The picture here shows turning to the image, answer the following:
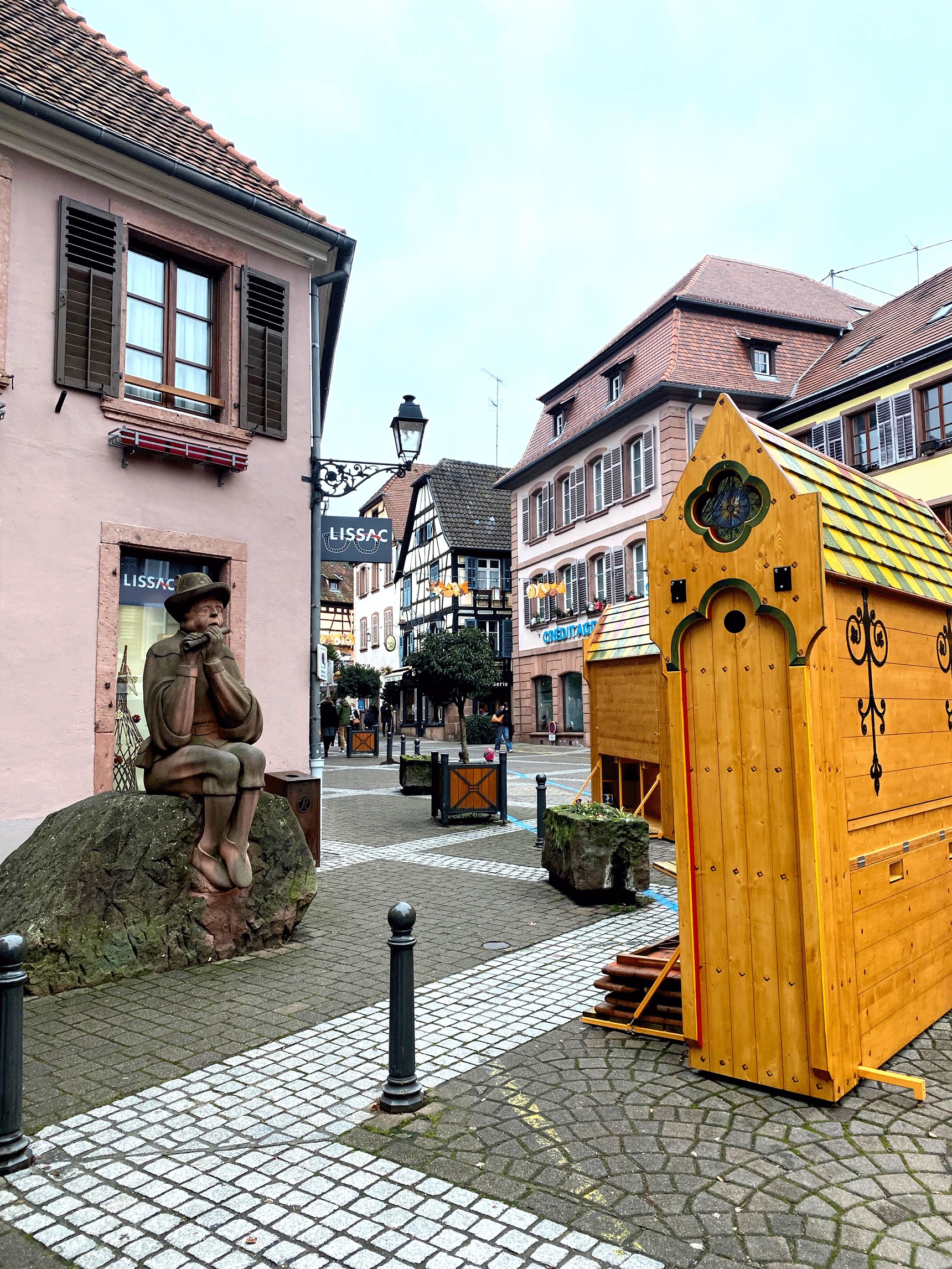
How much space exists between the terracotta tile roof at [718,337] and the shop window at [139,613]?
1991cm

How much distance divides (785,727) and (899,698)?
43.0 inches

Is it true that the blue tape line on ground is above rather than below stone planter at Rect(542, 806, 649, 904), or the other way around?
below

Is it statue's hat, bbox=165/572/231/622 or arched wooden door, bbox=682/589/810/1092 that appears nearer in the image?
arched wooden door, bbox=682/589/810/1092

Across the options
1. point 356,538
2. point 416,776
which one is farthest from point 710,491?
point 416,776

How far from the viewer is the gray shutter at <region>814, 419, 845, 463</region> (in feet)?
78.9

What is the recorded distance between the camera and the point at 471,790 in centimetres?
1257

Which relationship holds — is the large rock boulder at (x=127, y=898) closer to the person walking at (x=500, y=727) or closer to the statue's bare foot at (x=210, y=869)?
the statue's bare foot at (x=210, y=869)

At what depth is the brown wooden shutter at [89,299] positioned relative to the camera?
883 cm

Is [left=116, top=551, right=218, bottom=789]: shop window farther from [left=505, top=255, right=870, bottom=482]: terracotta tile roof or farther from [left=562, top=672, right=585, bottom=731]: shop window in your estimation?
[left=562, top=672, right=585, bottom=731]: shop window

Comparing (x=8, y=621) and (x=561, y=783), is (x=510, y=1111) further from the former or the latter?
(x=561, y=783)

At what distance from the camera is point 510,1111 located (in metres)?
3.65

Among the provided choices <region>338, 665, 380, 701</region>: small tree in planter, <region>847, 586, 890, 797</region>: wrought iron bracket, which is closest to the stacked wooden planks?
<region>847, 586, 890, 797</region>: wrought iron bracket

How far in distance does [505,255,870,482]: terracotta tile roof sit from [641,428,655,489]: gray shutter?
127 centimetres

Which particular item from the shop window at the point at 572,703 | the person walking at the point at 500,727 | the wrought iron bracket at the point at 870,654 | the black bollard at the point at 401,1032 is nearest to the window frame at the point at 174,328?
the black bollard at the point at 401,1032
